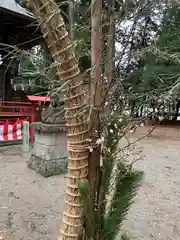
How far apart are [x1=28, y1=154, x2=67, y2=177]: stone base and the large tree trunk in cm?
326

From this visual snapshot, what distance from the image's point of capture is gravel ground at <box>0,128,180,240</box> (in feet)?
8.73

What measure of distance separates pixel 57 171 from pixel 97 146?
347cm

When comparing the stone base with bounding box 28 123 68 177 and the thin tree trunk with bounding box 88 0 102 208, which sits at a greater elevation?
the thin tree trunk with bounding box 88 0 102 208

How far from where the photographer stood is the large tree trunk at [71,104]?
1.13 m

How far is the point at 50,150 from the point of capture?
14.9 feet

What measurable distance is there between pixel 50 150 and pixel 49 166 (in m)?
0.26

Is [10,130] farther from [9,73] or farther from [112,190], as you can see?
[112,190]

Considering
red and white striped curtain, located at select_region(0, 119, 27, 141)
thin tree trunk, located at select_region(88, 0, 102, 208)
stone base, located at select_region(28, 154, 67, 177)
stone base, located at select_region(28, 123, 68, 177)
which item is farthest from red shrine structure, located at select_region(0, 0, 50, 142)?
thin tree trunk, located at select_region(88, 0, 102, 208)

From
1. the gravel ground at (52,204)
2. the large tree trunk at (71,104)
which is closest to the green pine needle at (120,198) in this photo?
the large tree trunk at (71,104)

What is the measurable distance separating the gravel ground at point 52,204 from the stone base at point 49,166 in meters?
0.11

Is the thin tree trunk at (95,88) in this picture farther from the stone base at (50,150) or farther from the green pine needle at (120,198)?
the stone base at (50,150)

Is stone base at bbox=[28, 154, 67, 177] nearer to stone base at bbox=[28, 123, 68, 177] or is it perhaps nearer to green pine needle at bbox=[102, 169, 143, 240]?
stone base at bbox=[28, 123, 68, 177]

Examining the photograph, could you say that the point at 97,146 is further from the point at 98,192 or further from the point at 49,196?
A: the point at 49,196

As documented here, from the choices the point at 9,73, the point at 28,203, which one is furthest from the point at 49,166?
the point at 9,73
